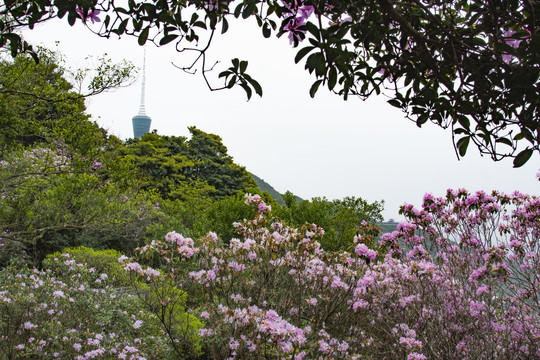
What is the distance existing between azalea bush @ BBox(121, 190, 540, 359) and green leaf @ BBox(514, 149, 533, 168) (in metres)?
2.31

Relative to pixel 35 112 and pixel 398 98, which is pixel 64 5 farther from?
pixel 35 112

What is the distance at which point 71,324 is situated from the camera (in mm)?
4316

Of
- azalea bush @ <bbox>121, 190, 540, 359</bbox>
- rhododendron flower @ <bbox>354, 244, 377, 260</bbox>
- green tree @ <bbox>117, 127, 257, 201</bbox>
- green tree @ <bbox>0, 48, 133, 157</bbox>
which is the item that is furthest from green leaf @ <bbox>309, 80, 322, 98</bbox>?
green tree @ <bbox>117, 127, 257, 201</bbox>

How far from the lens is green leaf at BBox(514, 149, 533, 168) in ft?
4.17

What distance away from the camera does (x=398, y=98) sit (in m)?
1.68

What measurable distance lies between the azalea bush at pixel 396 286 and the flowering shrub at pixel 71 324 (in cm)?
74

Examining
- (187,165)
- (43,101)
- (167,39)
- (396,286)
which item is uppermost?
(187,165)

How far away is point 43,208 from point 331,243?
6.01m

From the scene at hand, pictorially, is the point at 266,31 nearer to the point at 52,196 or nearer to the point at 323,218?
the point at 52,196

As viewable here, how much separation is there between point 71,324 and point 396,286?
3.34 m

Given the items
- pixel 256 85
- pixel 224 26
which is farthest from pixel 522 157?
pixel 224 26

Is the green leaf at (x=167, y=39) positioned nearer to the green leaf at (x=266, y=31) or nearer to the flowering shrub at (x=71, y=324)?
the green leaf at (x=266, y=31)

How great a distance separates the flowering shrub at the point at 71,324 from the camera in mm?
3826

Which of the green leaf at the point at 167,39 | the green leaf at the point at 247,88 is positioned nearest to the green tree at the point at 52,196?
the green leaf at the point at 167,39
